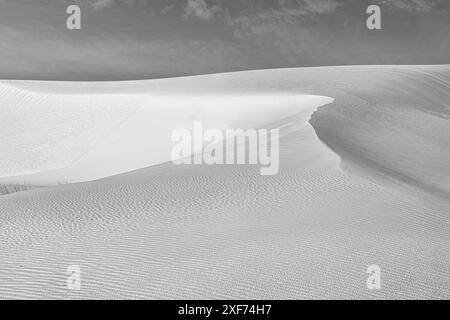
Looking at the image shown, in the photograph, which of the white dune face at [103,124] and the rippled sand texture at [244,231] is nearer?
the rippled sand texture at [244,231]

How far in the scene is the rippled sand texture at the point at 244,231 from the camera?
377 centimetres

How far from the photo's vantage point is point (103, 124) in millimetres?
19516

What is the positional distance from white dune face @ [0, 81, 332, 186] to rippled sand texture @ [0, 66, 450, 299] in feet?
22.2

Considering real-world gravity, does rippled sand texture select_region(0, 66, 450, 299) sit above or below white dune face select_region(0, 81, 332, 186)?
below

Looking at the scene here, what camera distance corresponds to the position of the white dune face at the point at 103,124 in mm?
16141

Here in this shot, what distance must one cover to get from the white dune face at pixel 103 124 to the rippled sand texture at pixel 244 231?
6.76 meters

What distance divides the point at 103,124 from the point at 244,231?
601 inches

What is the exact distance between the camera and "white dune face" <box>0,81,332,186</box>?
1614cm

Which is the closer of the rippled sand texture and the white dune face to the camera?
the rippled sand texture

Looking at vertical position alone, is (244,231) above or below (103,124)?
below

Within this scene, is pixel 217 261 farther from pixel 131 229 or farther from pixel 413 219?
pixel 413 219

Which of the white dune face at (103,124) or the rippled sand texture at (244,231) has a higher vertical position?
the white dune face at (103,124)

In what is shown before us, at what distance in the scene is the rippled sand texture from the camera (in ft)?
12.4
